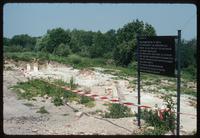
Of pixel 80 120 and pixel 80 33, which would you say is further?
pixel 80 33

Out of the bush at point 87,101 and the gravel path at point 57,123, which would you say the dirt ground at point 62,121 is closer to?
the gravel path at point 57,123

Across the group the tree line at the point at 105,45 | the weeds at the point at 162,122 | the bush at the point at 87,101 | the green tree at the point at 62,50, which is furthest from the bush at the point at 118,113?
the green tree at the point at 62,50

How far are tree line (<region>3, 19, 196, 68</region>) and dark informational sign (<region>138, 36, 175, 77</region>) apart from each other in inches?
580

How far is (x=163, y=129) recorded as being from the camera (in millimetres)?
8555

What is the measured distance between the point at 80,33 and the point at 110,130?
106309mm

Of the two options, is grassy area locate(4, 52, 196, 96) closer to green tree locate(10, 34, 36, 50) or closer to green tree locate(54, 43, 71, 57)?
green tree locate(54, 43, 71, 57)

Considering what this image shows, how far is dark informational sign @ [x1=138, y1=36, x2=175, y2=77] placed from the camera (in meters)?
7.39

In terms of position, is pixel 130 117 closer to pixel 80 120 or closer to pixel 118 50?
pixel 80 120

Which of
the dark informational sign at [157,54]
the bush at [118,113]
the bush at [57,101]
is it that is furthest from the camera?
the bush at [57,101]

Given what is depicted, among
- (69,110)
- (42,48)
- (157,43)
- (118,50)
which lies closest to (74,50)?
(42,48)

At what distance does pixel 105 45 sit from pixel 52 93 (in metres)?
63.7

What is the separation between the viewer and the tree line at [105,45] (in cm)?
4525

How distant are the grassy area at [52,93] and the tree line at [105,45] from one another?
9.98 metres

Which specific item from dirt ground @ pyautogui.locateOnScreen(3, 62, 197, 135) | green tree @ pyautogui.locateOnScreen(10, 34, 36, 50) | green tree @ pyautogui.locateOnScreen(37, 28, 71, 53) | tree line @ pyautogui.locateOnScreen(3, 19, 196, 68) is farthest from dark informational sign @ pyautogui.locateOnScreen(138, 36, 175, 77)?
green tree @ pyautogui.locateOnScreen(10, 34, 36, 50)
